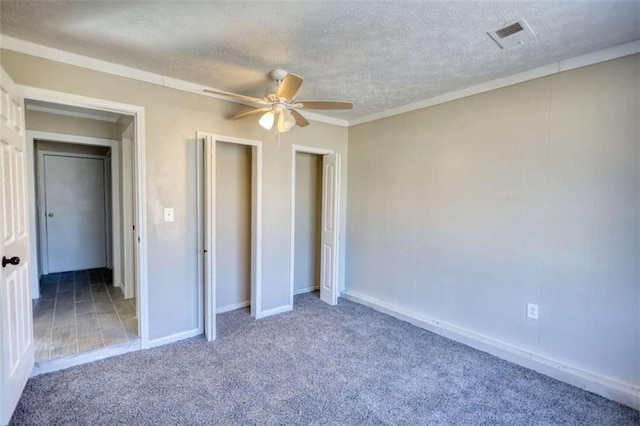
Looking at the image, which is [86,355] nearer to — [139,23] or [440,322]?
[139,23]

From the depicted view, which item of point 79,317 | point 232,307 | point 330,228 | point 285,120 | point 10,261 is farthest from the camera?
point 330,228

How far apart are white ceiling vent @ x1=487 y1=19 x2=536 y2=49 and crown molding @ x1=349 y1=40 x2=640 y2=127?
0.57 m

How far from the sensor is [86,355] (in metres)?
2.62

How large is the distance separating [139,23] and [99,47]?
591 millimetres

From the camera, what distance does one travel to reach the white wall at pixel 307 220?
4.52 m

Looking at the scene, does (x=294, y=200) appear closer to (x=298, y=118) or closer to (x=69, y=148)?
(x=298, y=118)

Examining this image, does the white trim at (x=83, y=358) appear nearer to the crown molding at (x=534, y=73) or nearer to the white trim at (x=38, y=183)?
the white trim at (x=38, y=183)

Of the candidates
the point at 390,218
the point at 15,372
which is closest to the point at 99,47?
the point at 15,372

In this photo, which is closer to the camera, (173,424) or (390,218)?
(173,424)

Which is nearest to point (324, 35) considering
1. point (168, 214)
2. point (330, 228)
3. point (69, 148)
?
point (168, 214)

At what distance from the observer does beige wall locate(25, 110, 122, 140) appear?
3734mm

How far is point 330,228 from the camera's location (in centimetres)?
422

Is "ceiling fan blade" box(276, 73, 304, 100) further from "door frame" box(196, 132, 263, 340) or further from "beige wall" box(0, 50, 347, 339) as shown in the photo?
"beige wall" box(0, 50, 347, 339)

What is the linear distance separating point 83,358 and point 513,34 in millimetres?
3962
